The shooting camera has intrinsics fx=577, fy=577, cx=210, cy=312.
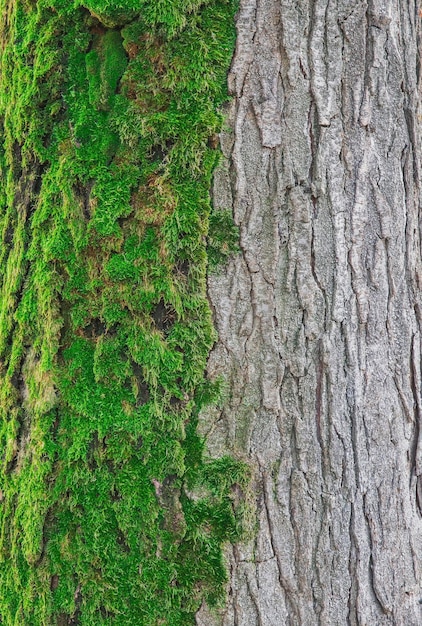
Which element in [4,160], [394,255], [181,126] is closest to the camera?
[181,126]

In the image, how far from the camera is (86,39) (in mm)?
1634

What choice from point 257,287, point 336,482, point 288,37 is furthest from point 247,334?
point 288,37

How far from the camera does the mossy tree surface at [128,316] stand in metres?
1.58

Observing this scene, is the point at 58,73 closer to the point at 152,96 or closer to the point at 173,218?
the point at 152,96

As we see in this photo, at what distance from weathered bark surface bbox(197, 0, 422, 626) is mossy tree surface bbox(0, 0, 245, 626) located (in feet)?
0.26

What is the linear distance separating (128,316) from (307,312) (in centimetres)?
50

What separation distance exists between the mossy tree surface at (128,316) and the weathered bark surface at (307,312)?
79 mm

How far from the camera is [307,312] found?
5.30 ft

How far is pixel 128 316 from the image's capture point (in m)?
1.61

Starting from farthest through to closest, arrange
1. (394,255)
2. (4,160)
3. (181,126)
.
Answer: (4,160)
(394,255)
(181,126)

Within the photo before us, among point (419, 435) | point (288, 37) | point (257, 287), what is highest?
point (288, 37)

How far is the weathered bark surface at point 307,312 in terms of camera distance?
5.21ft

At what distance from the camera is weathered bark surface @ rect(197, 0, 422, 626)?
5.21 ft

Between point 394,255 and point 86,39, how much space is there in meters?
1.08
